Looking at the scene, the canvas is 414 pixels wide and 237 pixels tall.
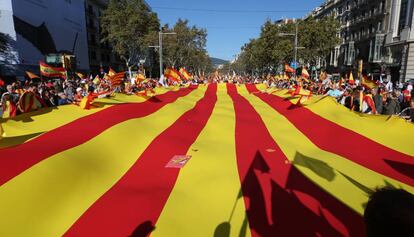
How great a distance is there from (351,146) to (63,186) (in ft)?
16.0

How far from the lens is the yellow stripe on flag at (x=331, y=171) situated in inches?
164

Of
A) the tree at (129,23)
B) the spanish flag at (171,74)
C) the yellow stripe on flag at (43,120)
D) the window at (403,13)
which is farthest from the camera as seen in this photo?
the window at (403,13)

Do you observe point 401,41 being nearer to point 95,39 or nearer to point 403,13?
point 403,13

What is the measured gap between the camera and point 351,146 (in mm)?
6137

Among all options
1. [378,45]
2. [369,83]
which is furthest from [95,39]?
[369,83]

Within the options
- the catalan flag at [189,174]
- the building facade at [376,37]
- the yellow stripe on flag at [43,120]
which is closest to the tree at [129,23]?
the building facade at [376,37]

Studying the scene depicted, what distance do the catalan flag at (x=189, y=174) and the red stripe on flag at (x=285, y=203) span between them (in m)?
0.01

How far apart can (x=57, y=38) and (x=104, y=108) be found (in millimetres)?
35204

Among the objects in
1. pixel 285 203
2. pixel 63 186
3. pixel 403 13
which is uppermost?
pixel 403 13

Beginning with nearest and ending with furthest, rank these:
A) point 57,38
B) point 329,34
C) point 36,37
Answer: point 36,37
point 57,38
point 329,34

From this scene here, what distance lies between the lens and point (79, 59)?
1727 inches

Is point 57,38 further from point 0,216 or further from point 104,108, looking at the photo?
point 0,216

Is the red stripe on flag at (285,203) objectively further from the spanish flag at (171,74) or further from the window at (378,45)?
the window at (378,45)

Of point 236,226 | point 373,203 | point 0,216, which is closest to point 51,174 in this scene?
point 0,216
